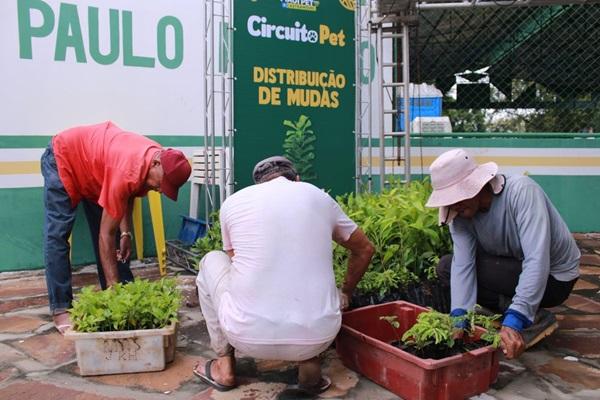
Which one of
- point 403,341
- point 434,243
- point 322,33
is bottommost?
point 403,341

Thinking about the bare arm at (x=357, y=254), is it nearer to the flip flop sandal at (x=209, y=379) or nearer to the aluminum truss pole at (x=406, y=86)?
the flip flop sandal at (x=209, y=379)

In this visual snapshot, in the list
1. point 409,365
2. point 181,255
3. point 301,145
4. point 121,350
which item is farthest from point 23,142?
point 409,365

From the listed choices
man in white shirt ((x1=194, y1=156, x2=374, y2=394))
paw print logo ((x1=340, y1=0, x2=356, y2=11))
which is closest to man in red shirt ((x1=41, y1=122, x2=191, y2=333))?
man in white shirt ((x1=194, y1=156, x2=374, y2=394))

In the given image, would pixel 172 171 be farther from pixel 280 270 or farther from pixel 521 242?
pixel 521 242

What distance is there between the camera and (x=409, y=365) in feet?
8.39

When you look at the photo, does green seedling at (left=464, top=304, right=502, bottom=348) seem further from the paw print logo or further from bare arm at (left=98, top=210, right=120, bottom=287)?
the paw print logo

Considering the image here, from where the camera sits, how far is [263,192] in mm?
2588

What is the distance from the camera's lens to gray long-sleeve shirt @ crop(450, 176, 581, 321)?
8.65 ft

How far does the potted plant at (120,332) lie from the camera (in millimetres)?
2926

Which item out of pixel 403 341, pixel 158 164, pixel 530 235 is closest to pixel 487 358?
pixel 403 341

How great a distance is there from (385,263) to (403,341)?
0.92m

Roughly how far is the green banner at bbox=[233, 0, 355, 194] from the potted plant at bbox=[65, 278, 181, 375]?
6.82 feet

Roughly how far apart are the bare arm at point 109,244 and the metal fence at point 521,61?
244 inches

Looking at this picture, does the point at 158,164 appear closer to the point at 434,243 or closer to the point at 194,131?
the point at 434,243
